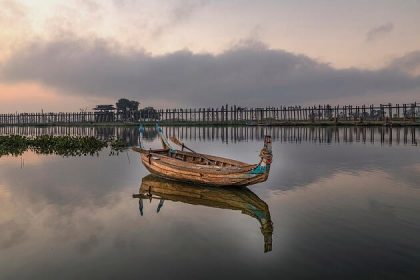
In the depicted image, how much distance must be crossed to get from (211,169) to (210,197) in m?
1.31

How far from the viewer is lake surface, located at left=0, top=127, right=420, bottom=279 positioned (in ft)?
23.3

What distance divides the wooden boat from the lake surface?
53 centimetres

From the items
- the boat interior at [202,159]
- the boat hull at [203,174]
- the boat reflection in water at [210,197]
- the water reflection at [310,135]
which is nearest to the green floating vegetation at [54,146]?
the water reflection at [310,135]

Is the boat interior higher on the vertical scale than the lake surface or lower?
higher

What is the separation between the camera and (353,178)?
16422mm

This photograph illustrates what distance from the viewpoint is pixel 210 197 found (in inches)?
512

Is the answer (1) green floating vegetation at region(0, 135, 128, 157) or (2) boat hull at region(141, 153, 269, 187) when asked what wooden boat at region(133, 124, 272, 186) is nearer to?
(2) boat hull at region(141, 153, 269, 187)

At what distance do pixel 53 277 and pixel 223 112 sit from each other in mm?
80823

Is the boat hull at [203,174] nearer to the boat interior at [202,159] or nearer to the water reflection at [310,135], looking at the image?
the boat interior at [202,159]

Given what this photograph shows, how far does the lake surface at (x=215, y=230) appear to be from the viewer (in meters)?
7.11

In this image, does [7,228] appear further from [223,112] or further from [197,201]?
[223,112]

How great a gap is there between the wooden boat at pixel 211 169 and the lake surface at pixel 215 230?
534 millimetres

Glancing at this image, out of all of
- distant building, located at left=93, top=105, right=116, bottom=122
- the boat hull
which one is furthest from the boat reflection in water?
distant building, located at left=93, top=105, right=116, bottom=122

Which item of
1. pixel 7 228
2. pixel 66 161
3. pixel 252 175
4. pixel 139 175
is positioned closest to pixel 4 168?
pixel 66 161
